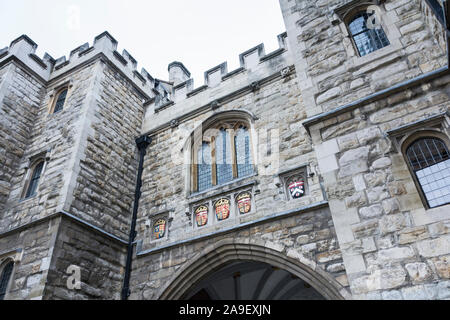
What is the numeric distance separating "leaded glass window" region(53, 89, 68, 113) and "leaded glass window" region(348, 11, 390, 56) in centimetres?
751

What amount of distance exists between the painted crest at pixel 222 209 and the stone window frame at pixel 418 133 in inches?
133

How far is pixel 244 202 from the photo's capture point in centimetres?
686

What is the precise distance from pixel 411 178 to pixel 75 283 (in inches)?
226

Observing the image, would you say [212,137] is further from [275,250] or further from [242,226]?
[275,250]

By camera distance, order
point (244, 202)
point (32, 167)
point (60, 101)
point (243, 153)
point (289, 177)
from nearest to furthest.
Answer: point (289, 177)
point (244, 202)
point (243, 153)
point (32, 167)
point (60, 101)

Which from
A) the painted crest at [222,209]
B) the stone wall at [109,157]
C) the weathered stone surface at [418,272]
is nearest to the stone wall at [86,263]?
the stone wall at [109,157]

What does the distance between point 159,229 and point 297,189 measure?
318cm

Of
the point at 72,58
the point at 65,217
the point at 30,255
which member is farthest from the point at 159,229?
the point at 72,58

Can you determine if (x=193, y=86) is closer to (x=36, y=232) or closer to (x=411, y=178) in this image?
(x=36, y=232)

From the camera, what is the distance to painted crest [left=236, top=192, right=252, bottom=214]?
675cm

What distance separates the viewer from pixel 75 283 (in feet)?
20.6

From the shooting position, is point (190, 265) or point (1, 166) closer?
point (190, 265)

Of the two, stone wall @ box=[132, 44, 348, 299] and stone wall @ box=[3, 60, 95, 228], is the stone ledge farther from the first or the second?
stone wall @ box=[3, 60, 95, 228]
